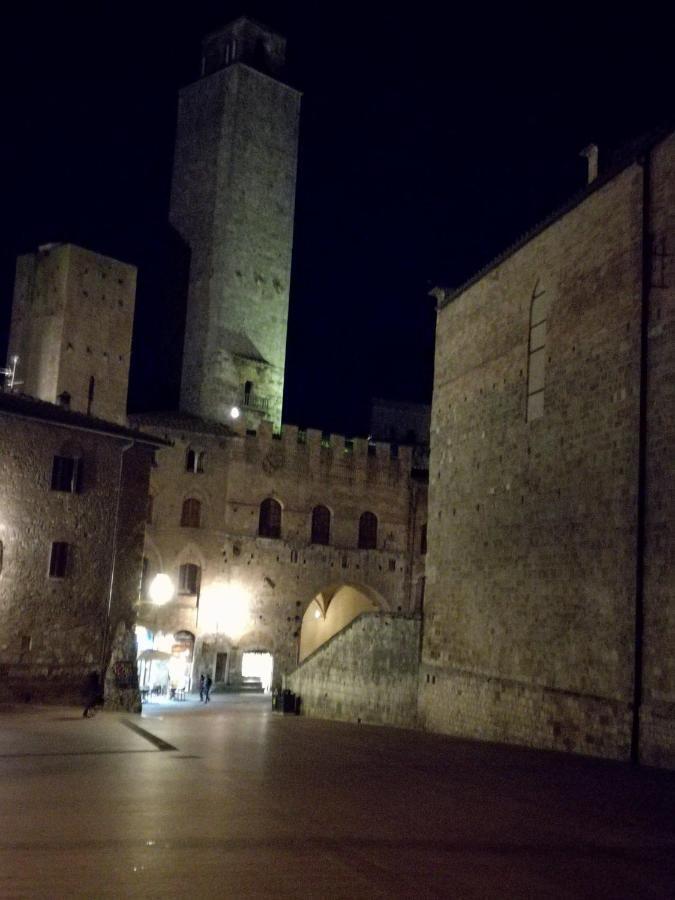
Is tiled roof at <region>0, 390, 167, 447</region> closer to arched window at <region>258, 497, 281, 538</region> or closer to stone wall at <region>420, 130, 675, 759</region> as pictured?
stone wall at <region>420, 130, 675, 759</region>

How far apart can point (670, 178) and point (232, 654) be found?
24323mm

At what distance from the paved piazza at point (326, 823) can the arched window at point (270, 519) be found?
63.9 ft

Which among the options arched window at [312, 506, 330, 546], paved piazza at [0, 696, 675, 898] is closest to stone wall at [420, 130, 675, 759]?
paved piazza at [0, 696, 675, 898]

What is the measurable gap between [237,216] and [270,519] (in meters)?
12.4

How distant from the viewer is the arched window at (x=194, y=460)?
33.6 m

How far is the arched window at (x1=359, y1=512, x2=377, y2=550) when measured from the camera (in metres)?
36.6

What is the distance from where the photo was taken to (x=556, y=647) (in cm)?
1558

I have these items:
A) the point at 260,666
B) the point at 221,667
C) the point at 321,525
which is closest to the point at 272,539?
the point at 321,525

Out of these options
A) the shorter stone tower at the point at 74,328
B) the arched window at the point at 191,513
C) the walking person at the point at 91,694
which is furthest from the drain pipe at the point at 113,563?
the arched window at the point at 191,513

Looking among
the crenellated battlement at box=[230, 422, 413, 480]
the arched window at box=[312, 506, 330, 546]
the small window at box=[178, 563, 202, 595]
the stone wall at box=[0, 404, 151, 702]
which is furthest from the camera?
the arched window at box=[312, 506, 330, 546]

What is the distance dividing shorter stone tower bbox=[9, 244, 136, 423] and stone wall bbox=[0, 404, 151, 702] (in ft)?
26.9

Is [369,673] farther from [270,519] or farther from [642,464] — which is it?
[270,519]

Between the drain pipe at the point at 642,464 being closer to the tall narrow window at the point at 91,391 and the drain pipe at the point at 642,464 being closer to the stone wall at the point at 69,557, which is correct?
the stone wall at the point at 69,557

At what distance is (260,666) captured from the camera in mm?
34375
